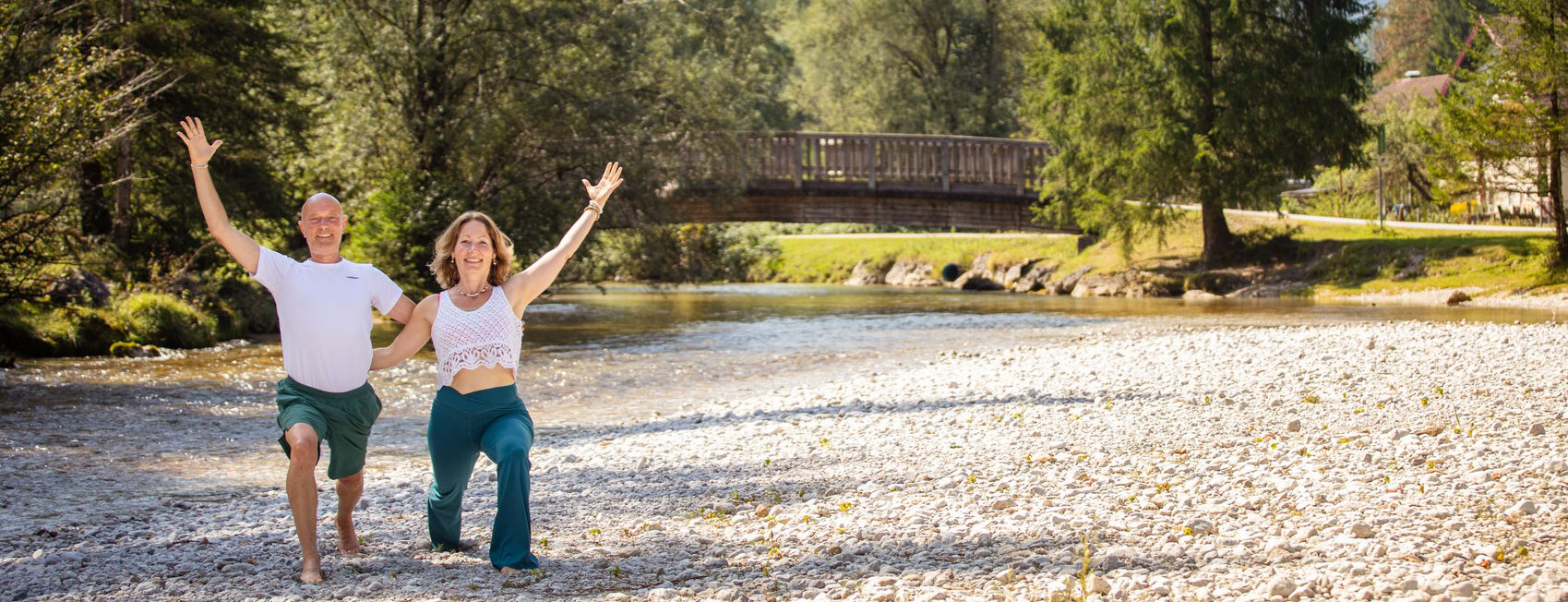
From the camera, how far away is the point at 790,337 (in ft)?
73.9

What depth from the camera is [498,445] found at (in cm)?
586

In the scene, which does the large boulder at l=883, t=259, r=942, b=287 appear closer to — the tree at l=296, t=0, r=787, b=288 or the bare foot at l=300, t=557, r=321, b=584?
the tree at l=296, t=0, r=787, b=288

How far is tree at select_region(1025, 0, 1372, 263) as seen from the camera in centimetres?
2880

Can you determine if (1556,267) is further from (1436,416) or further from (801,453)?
(801,453)

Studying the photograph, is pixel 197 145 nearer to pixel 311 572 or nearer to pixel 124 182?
pixel 311 572

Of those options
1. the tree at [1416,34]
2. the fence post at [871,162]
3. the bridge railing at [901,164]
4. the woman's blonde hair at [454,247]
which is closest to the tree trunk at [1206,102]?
the bridge railing at [901,164]

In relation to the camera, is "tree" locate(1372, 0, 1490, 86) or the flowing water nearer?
the flowing water

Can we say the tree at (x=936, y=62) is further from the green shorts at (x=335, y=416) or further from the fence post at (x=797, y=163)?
the green shorts at (x=335, y=416)

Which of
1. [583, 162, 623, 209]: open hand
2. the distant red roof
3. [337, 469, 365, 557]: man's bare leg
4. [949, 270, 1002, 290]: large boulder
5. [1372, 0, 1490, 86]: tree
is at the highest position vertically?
[1372, 0, 1490, 86]: tree

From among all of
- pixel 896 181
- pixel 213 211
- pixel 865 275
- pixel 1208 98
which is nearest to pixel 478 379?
pixel 213 211

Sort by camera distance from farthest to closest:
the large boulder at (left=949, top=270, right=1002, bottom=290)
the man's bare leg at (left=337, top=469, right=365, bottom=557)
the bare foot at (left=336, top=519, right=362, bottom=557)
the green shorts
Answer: the large boulder at (left=949, top=270, right=1002, bottom=290) → the bare foot at (left=336, top=519, right=362, bottom=557) → the man's bare leg at (left=337, top=469, right=365, bottom=557) → the green shorts

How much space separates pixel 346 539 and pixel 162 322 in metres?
15.4

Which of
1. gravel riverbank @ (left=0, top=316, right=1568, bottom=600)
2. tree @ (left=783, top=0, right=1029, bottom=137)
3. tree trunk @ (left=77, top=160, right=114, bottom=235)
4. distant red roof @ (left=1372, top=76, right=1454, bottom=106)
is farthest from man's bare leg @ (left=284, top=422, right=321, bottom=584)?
distant red roof @ (left=1372, top=76, right=1454, bottom=106)

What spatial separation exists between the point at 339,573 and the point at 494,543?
77 cm
